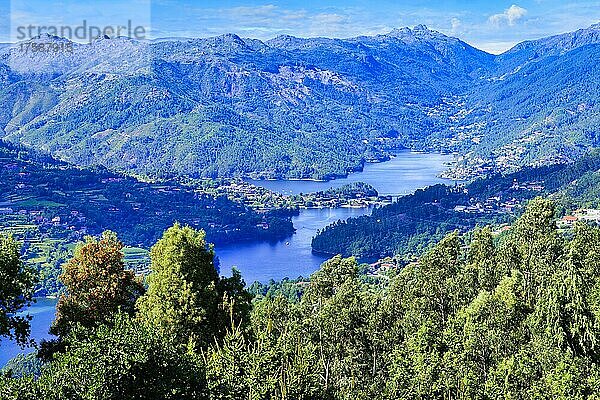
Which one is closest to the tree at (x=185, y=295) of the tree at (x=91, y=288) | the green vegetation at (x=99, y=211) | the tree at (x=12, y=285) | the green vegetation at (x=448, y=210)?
the tree at (x=91, y=288)

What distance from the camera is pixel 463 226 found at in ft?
402

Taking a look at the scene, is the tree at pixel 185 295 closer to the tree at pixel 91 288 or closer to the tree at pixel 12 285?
the tree at pixel 91 288

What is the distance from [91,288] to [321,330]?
908 centimetres

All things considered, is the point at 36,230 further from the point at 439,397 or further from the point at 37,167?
the point at 439,397

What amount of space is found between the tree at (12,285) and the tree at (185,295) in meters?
3.05

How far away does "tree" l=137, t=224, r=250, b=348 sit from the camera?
17766mm

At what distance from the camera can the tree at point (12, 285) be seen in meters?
14.8

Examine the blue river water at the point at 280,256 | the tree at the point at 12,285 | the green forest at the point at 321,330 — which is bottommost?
the blue river water at the point at 280,256

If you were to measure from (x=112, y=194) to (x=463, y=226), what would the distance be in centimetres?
8049

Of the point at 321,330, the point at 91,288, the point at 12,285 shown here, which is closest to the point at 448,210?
the point at 321,330

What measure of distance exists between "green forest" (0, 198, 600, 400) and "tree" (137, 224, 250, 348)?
4 centimetres

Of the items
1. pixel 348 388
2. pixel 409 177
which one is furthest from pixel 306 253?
pixel 348 388

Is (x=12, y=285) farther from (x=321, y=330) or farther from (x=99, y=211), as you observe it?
(x=99, y=211)

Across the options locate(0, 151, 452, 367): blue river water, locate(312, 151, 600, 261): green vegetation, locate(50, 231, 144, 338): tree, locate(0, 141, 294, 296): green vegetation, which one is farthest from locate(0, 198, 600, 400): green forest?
locate(0, 141, 294, 296): green vegetation
